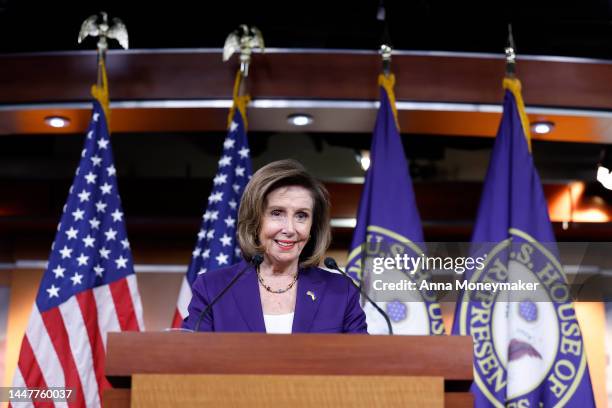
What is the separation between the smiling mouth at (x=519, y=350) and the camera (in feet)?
10.5

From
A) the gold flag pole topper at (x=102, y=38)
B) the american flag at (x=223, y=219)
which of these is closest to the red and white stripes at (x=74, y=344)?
the american flag at (x=223, y=219)

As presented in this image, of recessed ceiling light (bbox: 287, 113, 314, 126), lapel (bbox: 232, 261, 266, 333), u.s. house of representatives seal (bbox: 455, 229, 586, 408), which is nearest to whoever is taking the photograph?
lapel (bbox: 232, 261, 266, 333)

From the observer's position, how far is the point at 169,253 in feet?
15.6

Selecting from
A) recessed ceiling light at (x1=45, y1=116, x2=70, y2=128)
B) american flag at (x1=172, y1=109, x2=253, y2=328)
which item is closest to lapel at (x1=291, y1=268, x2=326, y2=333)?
Answer: american flag at (x1=172, y1=109, x2=253, y2=328)

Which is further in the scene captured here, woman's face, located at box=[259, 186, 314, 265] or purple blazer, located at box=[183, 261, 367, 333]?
woman's face, located at box=[259, 186, 314, 265]

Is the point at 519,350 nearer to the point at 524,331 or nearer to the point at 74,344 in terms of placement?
the point at 524,331

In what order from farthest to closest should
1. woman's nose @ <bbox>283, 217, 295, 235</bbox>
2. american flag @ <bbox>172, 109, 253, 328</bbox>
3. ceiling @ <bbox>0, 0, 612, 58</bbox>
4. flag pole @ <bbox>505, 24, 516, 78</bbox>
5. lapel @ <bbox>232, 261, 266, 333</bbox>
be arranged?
ceiling @ <bbox>0, 0, 612, 58</bbox>, flag pole @ <bbox>505, 24, 516, 78</bbox>, american flag @ <bbox>172, 109, 253, 328</bbox>, woman's nose @ <bbox>283, 217, 295, 235</bbox>, lapel @ <bbox>232, 261, 266, 333</bbox>

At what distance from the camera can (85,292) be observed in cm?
334

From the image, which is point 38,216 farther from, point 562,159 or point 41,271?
point 562,159

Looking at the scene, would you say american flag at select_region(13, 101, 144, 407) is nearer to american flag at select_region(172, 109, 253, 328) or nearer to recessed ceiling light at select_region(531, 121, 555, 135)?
american flag at select_region(172, 109, 253, 328)

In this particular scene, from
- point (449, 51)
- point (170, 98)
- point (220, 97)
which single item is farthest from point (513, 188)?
point (170, 98)

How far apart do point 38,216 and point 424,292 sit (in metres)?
2.56

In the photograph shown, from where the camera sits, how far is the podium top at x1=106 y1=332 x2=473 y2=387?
4.83 ft

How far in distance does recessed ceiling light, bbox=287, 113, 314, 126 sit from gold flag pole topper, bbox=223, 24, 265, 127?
0.34m
